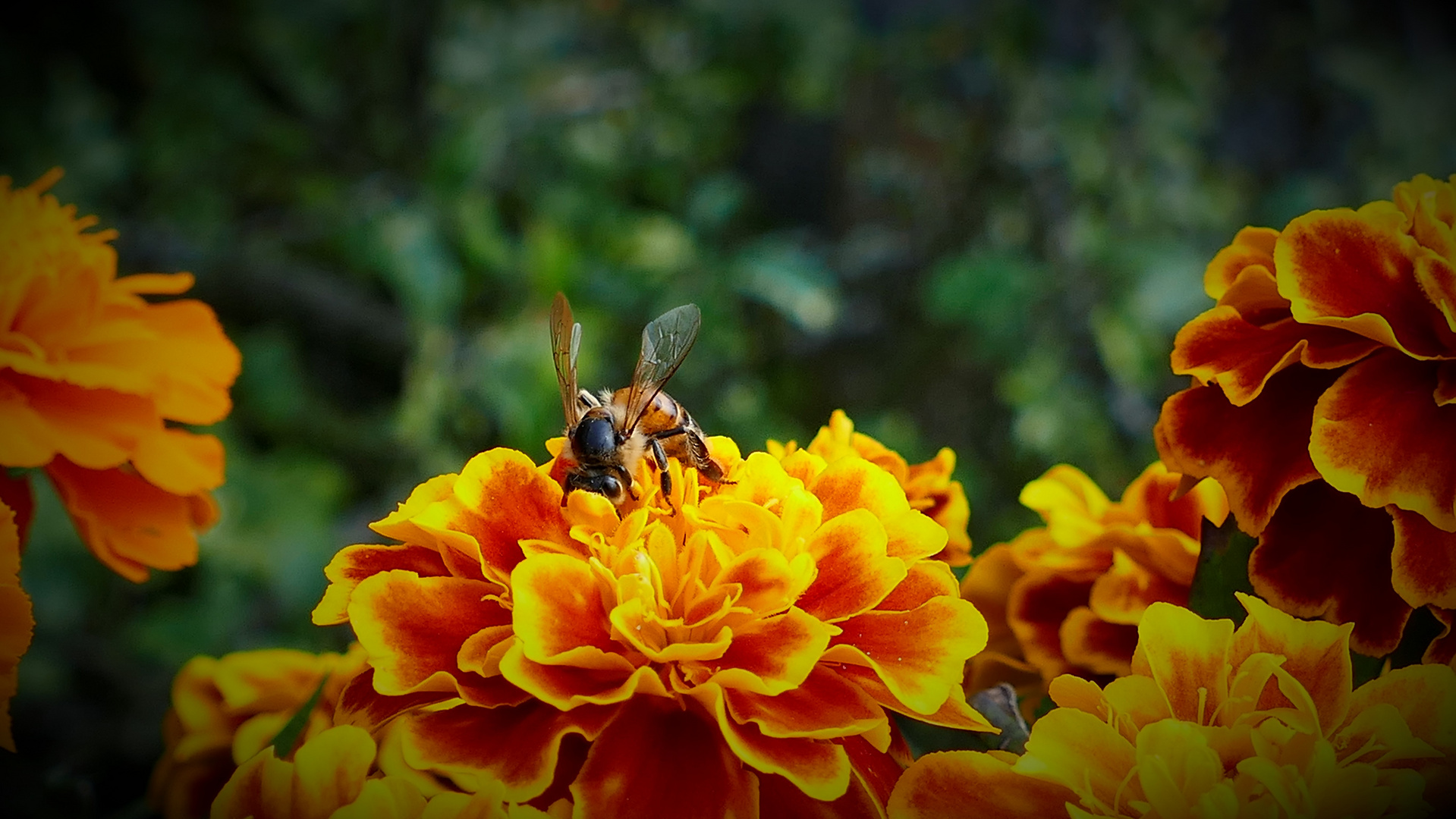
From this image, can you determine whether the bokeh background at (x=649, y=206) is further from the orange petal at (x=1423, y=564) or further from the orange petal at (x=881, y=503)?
the orange petal at (x=1423, y=564)

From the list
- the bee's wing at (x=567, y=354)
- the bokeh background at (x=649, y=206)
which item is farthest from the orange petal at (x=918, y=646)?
the bokeh background at (x=649, y=206)

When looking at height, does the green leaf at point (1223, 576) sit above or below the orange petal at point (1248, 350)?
below

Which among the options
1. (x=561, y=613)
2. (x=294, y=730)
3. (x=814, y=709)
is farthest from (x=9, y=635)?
(x=814, y=709)

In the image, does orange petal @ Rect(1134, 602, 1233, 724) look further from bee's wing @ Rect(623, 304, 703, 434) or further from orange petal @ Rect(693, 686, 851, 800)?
bee's wing @ Rect(623, 304, 703, 434)

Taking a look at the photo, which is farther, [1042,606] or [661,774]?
[1042,606]

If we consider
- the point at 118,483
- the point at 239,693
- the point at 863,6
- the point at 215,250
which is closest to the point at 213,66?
the point at 215,250

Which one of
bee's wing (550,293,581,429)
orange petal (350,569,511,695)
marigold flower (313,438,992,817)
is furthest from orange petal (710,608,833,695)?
bee's wing (550,293,581,429)

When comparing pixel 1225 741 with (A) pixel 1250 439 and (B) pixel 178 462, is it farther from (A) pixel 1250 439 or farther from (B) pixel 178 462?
(B) pixel 178 462
